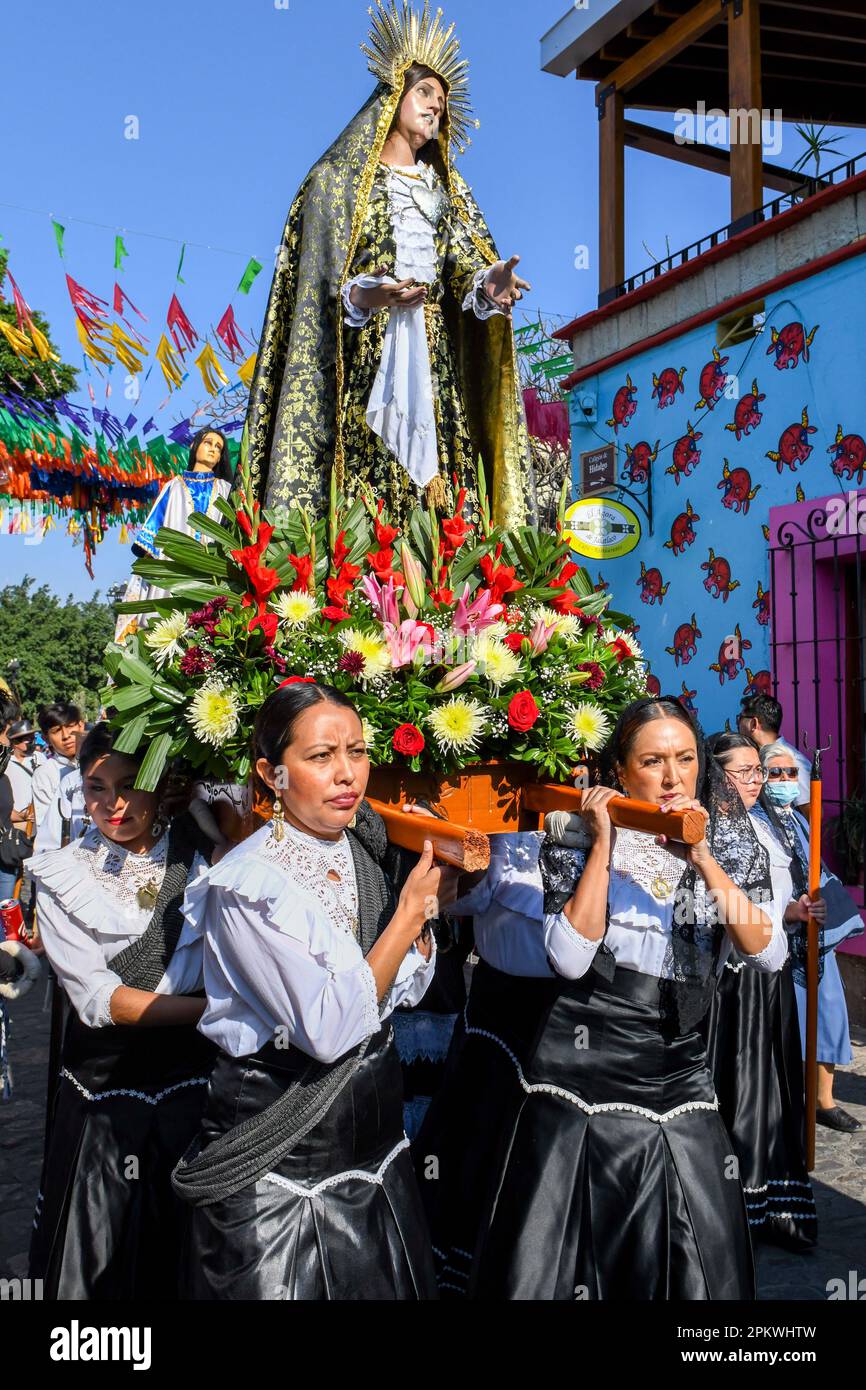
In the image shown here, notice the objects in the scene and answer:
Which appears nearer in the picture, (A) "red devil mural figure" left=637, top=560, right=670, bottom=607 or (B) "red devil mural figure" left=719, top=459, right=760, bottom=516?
(B) "red devil mural figure" left=719, top=459, right=760, bottom=516

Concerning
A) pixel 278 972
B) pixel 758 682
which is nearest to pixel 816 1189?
pixel 278 972

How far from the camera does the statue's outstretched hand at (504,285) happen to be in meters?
3.62

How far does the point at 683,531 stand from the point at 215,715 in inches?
260

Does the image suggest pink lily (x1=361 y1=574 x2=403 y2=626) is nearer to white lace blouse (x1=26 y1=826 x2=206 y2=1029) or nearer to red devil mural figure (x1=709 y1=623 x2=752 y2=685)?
white lace blouse (x1=26 y1=826 x2=206 y2=1029)

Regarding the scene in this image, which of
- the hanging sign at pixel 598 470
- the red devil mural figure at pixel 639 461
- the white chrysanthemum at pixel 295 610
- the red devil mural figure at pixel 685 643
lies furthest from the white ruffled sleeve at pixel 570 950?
the hanging sign at pixel 598 470

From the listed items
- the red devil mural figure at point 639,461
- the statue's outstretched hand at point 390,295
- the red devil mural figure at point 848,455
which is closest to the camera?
the statue's outstretched hand at point 390,295

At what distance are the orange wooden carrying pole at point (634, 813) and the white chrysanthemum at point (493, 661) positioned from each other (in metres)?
0.29

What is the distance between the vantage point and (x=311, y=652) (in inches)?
100

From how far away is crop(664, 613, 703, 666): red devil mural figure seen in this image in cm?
838

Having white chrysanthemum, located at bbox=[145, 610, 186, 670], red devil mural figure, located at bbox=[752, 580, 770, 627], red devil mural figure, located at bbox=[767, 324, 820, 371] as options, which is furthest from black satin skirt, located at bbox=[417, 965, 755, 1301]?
red devil mural figure, located at bbox=[767, 324, 820, 371]

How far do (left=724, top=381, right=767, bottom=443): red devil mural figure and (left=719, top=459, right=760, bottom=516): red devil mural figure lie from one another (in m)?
0.23

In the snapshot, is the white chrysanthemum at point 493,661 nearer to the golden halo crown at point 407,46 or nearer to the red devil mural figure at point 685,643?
the golden halo crown at point 407,46

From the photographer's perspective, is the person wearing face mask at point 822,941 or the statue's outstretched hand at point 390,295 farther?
the person wearing face mask at point 822,941
